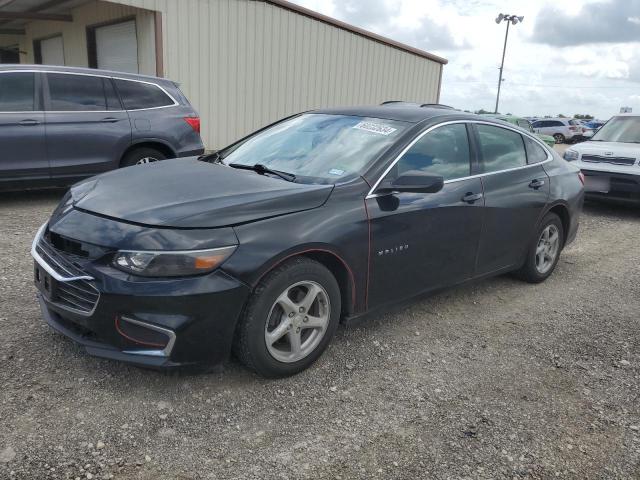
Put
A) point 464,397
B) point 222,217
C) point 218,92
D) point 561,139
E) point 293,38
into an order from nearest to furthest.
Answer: point 222,217
point 464,397
point 218,92
point 293,38
point 561,139

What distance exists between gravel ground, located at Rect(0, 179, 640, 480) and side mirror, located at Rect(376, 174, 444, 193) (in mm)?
1068

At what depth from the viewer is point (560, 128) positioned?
109ft

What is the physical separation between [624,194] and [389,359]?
637 cm

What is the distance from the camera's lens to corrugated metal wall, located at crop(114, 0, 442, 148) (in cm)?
1154

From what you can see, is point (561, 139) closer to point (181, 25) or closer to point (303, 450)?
point (181, 25)

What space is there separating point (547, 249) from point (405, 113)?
2.11 metres

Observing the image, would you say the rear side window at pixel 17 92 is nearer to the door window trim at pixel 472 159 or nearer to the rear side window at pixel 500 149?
the door window trim at pixel 472 159

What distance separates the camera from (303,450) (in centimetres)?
260

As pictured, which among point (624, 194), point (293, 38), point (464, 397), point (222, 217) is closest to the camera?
point (222, 217)

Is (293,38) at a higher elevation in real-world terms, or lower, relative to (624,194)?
higher

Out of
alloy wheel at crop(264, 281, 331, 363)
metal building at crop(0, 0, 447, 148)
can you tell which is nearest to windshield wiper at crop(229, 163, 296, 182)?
alloy wheel at crop(264, 281, 331, 363)

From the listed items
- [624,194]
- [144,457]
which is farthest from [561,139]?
[144,457]

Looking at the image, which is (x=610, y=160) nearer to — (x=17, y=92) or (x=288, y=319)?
(x=288, y=319)

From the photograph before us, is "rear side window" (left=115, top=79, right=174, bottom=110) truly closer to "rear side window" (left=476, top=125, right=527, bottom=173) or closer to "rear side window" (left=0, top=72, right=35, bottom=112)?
"rear side window" (left=0, top=72, right=35, bottom=112)
